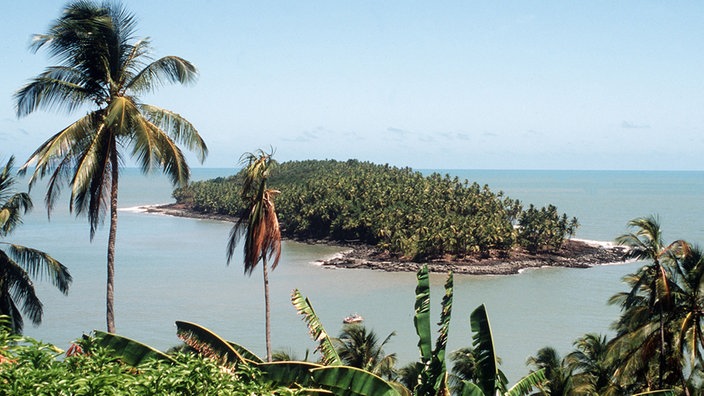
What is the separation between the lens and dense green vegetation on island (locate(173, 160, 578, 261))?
65812mm

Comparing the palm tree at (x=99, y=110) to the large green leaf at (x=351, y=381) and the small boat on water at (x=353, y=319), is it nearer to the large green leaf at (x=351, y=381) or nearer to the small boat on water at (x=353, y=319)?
the large green leaf at (x=351, y=381)

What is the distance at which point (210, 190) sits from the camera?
383ft

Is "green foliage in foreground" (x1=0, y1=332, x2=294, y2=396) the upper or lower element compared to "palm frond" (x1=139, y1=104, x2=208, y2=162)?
lower

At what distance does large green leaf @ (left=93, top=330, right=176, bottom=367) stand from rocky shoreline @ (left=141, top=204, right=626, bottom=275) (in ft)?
169

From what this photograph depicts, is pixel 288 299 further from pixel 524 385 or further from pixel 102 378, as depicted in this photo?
pixel 102 378

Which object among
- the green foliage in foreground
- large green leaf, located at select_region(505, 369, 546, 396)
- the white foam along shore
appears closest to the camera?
the green foliage in foreground

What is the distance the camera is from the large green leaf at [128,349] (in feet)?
30.2

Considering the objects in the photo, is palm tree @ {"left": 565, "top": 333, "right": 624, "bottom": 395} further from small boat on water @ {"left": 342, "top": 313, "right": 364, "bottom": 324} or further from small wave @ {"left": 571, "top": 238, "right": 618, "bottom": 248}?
small wave @ {"left": 571, "top": 238, "right": 618, "bottom": 248}

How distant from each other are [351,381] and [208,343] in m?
2.43

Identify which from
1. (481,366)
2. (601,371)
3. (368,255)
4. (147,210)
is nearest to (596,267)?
(368,255)

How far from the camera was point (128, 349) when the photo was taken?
9.37 m

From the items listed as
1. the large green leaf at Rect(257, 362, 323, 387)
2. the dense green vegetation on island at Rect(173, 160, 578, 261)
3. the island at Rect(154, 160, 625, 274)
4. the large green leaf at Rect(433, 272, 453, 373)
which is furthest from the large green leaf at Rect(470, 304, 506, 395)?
the dense green vegetation on island at Rect(173, 160, 578, 261)

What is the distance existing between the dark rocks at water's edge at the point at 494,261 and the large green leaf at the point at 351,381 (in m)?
51.7

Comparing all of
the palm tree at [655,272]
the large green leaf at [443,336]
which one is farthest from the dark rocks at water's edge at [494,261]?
the large green leaf at [443,336]
